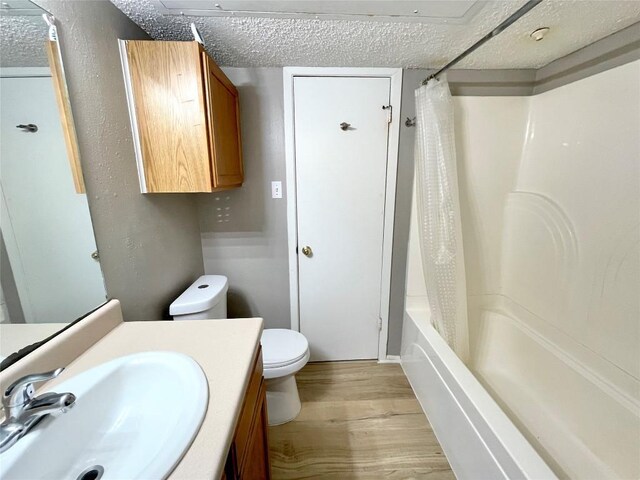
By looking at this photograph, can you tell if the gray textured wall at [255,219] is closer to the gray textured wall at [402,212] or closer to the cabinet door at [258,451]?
the gray textured wall at [402,212]

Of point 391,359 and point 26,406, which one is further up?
point 26,406

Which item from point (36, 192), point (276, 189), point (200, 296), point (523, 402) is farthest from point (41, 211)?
point (523, 402)

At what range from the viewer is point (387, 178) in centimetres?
174

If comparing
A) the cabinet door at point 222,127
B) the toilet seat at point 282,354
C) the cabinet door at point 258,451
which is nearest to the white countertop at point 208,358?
the cabinet door at point 258,451

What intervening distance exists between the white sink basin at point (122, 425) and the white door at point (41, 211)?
0.88 ft

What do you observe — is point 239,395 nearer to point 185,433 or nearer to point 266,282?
point 185,433

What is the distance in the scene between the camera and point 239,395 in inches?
26.3

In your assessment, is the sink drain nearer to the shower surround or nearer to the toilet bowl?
the toilet bowl

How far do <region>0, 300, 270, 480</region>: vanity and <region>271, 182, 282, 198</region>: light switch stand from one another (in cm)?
97

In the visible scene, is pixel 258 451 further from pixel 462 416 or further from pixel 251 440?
pixel 462 416

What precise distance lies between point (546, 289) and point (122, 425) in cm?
208

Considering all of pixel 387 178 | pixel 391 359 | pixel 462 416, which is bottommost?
pixel 391 359

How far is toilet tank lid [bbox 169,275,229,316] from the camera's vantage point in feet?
4.23

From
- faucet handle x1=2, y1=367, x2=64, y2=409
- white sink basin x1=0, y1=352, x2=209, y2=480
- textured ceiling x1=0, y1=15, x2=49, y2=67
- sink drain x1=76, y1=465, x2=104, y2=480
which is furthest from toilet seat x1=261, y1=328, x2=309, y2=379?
textured ceiling x1=0, y1=15, x2=49, y2=67
